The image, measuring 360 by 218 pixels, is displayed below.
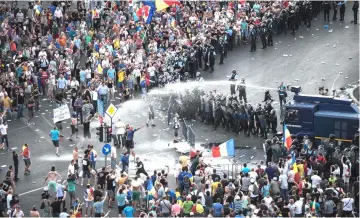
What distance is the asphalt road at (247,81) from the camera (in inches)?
1826

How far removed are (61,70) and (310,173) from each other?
18397 mm

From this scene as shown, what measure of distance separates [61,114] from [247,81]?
12.4m

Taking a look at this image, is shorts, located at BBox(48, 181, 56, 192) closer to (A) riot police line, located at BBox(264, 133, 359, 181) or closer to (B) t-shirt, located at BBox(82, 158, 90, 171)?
(B) t-shirt, located at BBox(82, 158, 90, 171)

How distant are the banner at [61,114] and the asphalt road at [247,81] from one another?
125cm

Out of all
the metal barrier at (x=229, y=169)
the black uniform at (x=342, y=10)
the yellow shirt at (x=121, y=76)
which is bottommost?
the metal barrier at (x=229, y=169)

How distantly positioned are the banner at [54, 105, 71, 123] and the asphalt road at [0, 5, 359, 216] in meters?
1.25

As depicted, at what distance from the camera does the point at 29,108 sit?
50.5 metres

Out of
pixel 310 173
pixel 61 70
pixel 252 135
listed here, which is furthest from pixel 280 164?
pixel 61 70

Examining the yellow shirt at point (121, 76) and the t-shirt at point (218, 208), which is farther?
the yellow shirt at point (121, 76)

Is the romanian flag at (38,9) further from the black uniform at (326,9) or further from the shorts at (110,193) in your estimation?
the shorts at (110,193)

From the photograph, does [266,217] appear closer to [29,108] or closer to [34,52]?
[29,108]

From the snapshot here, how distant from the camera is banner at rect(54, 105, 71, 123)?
4809 cm

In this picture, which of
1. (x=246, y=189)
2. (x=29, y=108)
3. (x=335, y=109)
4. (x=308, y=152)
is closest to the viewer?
(x=246, y=189)

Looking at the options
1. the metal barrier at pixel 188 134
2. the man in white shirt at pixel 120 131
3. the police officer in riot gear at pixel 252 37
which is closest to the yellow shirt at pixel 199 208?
the man in white shirt at pixel 120 131
